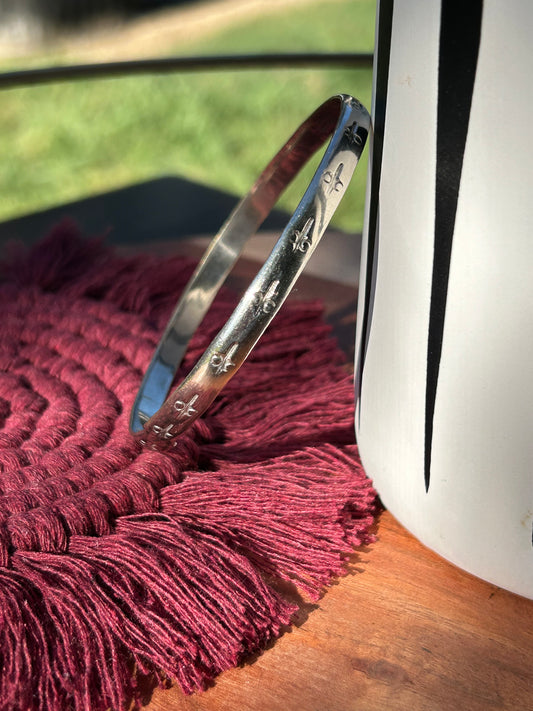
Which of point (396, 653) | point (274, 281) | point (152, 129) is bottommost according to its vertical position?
point (396, 653)

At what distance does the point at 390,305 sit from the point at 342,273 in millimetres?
302

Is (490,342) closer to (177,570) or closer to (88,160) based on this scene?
(177,570)

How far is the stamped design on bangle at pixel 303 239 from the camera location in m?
0.31

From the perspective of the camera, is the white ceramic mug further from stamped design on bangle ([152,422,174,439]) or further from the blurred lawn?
the blurred lawn

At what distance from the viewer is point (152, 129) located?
1.55 meters

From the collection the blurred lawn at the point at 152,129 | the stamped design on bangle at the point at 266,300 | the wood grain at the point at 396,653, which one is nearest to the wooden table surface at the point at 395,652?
the wood grain at the point at 396,653

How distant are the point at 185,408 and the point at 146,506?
0.16 ft

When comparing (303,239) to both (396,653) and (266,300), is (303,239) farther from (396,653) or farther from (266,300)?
(396,653)

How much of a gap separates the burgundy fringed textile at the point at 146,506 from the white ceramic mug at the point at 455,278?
6 centimetres

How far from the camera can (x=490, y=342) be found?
28 centimetres

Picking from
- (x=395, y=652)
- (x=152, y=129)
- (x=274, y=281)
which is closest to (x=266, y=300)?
(x=274, y=281)

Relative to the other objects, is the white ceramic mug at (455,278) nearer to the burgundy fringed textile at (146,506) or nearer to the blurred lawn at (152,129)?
the burgundy fringed textile at (146,506)

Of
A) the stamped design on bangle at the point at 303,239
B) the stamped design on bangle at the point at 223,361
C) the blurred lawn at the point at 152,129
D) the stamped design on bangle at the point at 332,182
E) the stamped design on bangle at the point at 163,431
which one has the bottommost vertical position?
the stamped design on bangle at the point at 163,431

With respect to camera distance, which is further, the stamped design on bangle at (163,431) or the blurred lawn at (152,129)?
the blurred lawn at (152,129)
